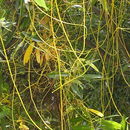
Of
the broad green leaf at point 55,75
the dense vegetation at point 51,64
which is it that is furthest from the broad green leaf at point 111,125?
the broad green leaf at point 55,75

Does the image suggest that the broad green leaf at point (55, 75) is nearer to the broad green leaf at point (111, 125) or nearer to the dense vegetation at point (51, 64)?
the dense vegetation at point (51, 64)

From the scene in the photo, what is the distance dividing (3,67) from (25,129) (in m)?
0.25

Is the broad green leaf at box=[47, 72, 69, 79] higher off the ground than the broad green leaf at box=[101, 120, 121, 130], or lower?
higher

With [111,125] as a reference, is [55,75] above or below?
above

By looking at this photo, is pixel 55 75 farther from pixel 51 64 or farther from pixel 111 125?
pixel 111 125

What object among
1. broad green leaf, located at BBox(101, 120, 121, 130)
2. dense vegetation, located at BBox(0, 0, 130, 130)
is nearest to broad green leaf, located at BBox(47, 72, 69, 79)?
dense vegetation, located at BBox(0, 0, 130, 130)

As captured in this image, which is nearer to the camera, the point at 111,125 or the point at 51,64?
→ the point at 111,125

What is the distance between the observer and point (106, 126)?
3.51ft

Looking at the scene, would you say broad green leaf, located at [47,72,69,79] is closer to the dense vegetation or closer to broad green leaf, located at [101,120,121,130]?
the dense vegetation

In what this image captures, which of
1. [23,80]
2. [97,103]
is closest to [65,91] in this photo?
[23,80]

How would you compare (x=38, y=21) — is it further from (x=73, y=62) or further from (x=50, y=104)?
A: (x=50, y=104)

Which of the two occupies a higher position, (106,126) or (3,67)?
(3,67)

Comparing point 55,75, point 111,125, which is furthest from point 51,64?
point 111,125

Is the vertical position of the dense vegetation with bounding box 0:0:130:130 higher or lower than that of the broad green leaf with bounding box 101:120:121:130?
higher
